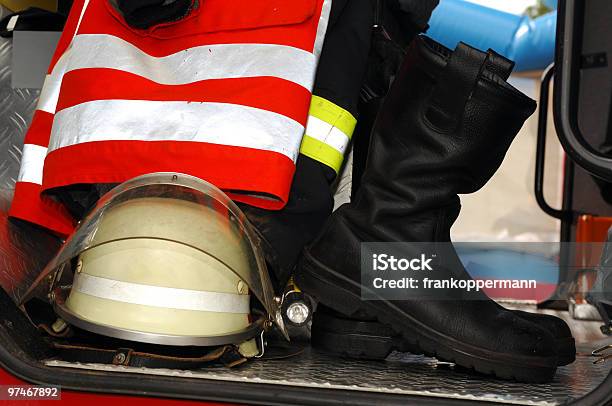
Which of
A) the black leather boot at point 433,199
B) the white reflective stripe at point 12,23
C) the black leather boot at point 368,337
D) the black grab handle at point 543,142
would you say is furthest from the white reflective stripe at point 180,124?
the black grab handle at point 543,142

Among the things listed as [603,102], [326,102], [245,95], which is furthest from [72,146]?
[603,102]

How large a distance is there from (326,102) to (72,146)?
1.31 feet

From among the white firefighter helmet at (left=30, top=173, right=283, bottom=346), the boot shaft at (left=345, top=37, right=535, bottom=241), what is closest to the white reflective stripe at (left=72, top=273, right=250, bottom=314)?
the white firefighter helmet at (left=30, top=173, right=283, bottom=346)

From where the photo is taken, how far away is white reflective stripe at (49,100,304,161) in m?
1.09

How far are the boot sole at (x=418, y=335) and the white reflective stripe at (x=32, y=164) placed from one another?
47 centimetres

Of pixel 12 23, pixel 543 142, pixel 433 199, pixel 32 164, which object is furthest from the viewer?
pixel 543 142

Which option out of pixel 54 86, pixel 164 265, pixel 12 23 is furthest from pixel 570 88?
pixel 12 23

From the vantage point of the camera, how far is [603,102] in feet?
8.61

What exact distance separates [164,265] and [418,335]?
39cm

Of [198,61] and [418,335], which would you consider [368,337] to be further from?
[198,61]

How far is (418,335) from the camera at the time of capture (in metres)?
1.12

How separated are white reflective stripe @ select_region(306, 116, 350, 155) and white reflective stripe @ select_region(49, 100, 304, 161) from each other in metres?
0.09

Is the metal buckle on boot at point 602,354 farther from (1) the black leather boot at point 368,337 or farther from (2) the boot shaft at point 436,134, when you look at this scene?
(2) the boot shaft at point 436,134

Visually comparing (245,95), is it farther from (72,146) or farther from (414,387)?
(414,387)
